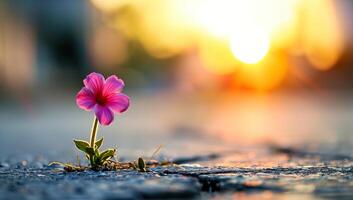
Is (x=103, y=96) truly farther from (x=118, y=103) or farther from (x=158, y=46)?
(x=158, y=46)

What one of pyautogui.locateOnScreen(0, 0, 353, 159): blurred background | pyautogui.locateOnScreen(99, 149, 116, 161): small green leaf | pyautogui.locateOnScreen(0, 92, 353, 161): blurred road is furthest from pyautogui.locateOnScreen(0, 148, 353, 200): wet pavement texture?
pyautogui.locateOnScreen(0, 0, 353, 159): blurred background

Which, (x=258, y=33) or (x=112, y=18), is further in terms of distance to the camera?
(x=112, y=18)

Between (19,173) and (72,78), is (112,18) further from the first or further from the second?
(19,173)

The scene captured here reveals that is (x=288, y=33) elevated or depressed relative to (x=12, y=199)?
elevated

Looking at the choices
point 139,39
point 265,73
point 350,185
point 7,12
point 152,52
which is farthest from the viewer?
point 152,52

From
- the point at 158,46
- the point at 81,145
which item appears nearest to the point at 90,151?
the point at 81,145

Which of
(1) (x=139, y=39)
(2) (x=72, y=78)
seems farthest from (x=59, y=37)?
(1) (x=139, y=39)

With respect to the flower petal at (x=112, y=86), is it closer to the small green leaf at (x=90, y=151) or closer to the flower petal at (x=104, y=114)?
the flower petal at (x=104, y=114)
